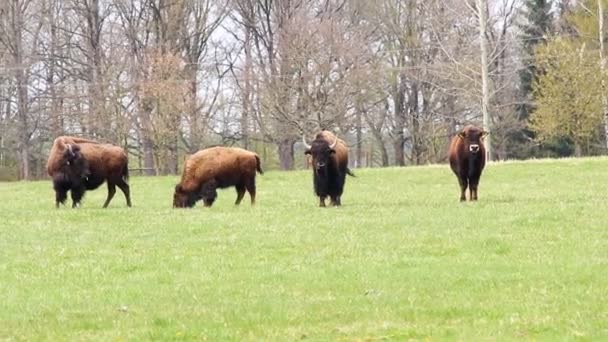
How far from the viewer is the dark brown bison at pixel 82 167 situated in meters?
25.9

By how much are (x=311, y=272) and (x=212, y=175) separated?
1203 cm

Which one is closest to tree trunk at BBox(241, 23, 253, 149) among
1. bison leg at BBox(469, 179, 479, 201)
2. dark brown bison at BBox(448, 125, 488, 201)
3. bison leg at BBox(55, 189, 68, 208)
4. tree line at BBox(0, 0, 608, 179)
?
tree line at BBox(0, 0, 608, 179)

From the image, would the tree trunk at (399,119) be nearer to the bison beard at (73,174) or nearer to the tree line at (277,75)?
the tree line at (277,75)

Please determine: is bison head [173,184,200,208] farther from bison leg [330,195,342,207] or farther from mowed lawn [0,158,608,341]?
bison leg [330,195,342,207]

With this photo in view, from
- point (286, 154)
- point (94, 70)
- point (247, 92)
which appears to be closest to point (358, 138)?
point (286, 154)

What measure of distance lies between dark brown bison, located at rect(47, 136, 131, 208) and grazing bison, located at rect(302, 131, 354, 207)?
5.24m

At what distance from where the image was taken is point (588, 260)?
544 inches

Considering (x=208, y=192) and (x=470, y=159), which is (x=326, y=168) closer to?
(x=208, y=192)

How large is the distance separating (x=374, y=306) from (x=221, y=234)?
7240mm

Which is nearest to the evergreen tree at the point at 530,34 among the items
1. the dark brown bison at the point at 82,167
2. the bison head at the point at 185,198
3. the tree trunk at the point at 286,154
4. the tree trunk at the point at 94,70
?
the tree trunk at the point at 286,154

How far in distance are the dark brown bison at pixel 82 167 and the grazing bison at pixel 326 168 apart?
17.2ft

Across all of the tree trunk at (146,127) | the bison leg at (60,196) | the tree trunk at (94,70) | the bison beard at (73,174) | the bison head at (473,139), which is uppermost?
the tree trunk at (94,70)

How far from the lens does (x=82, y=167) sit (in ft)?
85.3

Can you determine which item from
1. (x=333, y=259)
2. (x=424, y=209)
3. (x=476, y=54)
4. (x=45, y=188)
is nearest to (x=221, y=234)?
(x=333, y=259)
